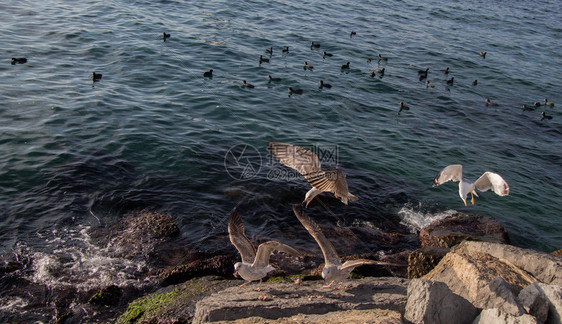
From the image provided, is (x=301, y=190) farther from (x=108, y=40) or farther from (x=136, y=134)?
(x=108, y=40)

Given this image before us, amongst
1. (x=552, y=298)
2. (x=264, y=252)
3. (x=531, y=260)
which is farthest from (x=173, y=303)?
(x=531, y=260)

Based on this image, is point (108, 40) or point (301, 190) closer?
point (301, 190)

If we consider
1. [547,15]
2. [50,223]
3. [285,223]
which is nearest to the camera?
[50,223]

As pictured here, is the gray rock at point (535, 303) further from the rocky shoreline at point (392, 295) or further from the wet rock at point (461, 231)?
the wet rock at point (461, 231)

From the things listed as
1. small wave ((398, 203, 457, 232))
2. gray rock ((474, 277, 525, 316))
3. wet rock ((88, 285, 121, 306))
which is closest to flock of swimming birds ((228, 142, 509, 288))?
gray rock ((474, 277, 525, 316))

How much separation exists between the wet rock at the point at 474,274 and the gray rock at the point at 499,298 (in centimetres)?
8

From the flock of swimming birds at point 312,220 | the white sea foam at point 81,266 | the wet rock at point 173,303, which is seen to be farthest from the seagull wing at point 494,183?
the white sea foam at point 81,266

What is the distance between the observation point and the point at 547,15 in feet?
141

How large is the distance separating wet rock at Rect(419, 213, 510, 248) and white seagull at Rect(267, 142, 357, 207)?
2.79m

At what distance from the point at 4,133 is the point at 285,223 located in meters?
9.66

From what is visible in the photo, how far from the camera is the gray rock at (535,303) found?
248 inches

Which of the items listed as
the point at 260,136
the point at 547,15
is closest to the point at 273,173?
the point at 260,136

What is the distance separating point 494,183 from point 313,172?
3.88 metres

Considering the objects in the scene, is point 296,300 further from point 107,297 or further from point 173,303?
point 107,297
